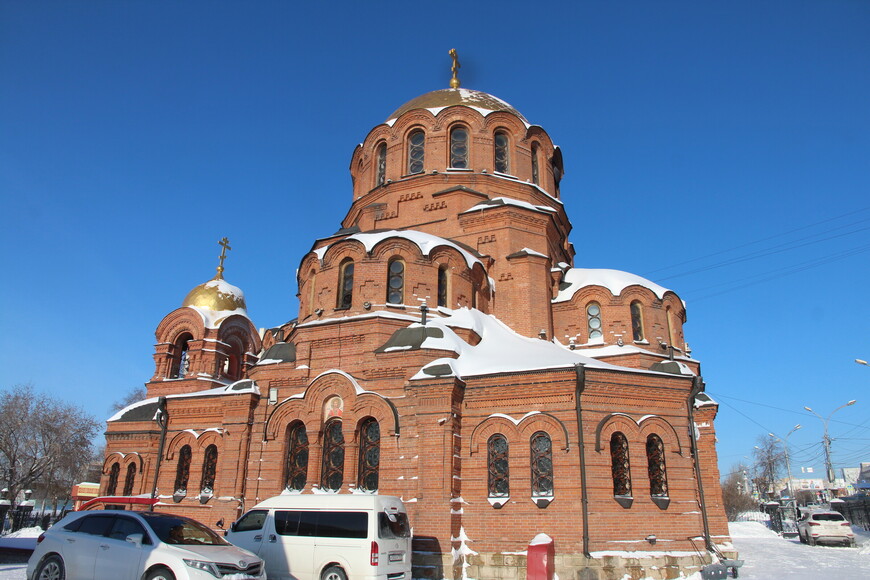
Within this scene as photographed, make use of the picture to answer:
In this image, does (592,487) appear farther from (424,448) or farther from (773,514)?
(773,514)

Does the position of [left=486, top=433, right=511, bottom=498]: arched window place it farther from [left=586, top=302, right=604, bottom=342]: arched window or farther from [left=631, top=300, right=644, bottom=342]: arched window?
[left=631, top=300, right=644, bottom=342]: arched window

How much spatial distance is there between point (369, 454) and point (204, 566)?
7.28 metres

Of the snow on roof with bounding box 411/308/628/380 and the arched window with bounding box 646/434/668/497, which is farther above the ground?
the snow on roof with bounding box 411/308/628/380

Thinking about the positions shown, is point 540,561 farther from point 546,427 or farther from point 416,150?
point 416,150

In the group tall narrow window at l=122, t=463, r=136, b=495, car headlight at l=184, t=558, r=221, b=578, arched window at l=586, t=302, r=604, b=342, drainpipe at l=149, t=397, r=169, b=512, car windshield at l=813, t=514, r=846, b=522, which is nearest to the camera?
car headlight at l=184, t=558, r=221, b=578

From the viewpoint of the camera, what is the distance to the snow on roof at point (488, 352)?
13867mm

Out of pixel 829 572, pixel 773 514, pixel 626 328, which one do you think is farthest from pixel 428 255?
pixel 773 514

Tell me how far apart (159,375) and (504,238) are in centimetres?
1365

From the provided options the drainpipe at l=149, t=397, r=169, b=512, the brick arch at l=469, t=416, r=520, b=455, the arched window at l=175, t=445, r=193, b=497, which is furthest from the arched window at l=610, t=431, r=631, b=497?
the drainpipe at l=149, t=397, r=169, b=512

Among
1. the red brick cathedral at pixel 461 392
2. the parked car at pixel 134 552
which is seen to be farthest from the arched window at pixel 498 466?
the parked car at pixel 134 552

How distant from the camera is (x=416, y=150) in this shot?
2303 centimetres

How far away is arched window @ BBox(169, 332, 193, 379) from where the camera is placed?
23219 millimetres

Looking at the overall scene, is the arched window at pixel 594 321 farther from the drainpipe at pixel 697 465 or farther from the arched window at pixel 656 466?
the arched window at pixel 656 466

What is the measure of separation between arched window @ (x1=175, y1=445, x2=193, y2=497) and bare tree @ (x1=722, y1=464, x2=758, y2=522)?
38.1 meters
